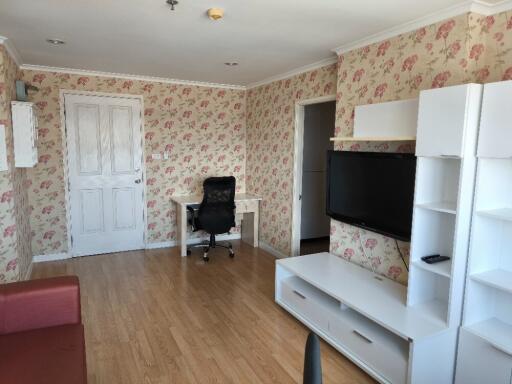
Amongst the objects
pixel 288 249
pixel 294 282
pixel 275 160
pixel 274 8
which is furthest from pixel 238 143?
pixel 274 8

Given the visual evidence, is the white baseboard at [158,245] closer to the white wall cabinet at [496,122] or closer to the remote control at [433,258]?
the remote control at [433,258]

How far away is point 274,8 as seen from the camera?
2.44 m

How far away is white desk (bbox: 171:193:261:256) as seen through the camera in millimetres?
4871

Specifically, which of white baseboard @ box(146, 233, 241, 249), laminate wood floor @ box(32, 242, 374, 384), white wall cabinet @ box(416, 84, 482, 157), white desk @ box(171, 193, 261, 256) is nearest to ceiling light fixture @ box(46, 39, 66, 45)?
white desk @ box(171, 193, 261, 256)

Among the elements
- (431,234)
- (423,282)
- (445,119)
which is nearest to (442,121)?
(445,119)

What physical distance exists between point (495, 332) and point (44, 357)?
2.39 metres

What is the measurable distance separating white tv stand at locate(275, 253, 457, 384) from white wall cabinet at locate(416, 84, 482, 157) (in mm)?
1032

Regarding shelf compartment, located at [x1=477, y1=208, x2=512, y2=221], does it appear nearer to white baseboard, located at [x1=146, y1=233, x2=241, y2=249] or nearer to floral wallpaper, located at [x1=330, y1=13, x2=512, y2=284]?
floral wallpaper, located at [x1=330, y1=13, x2=512, y2=284]

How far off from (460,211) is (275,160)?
297 cm

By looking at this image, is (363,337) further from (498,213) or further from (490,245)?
(498,213)

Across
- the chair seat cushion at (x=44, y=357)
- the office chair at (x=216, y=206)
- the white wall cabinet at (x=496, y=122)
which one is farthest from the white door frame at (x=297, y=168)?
the chair seat cushion at (x=44, y=357)

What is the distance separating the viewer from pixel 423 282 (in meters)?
2.46

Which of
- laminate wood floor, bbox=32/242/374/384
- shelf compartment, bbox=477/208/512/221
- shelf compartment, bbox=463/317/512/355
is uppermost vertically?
shelf compartment, bbox=477/208/512/221

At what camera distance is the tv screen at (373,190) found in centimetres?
266
